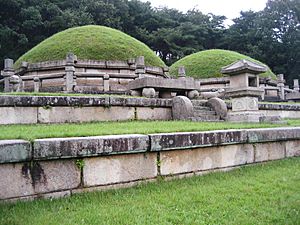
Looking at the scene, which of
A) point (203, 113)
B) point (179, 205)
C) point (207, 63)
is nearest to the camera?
point (179, 205)

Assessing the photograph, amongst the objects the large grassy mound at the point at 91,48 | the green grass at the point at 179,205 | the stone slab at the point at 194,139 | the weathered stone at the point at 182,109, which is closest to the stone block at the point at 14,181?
the green grass at the point at 179,205

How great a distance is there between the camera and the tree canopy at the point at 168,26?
85.8 feet

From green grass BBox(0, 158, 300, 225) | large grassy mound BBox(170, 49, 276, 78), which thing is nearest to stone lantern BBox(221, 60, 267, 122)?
green grass BBox(0, 158, 300, 225)

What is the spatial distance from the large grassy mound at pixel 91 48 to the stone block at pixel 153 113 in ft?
25.6

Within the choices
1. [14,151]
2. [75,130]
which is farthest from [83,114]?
[14,151]

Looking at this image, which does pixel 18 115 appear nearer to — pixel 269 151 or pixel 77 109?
pixel 77 109

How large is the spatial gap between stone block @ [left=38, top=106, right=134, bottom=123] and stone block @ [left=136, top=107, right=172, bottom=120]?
0.71ft

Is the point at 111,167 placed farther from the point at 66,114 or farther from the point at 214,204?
the point at 66,114

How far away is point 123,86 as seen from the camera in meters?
12.6

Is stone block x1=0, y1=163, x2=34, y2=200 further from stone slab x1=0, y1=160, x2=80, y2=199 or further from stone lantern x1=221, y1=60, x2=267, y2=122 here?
stone lantern x1=221, y1=60, x2=267, y2=122

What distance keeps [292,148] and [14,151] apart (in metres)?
4.66

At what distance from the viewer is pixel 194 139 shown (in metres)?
3.88

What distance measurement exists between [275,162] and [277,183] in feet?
4.25

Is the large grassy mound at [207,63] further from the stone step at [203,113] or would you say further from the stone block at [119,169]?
the stone block at [119,169]
